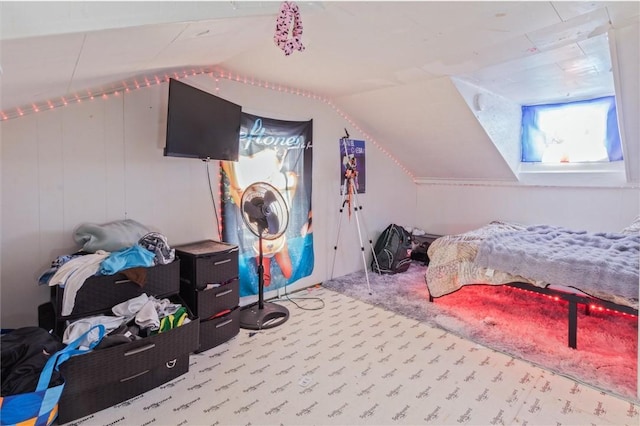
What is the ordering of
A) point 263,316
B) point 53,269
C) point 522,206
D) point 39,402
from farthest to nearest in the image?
point 522,206 → point 263,316 → point 53,269 → point 39,402

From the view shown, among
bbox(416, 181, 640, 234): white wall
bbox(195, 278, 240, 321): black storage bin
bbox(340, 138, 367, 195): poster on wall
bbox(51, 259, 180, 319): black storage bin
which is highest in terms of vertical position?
bbox(340, 138, 367, 195): poster on wall

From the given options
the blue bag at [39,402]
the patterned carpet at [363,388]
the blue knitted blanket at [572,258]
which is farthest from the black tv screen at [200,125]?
the blue knitted blanket at [572,258]

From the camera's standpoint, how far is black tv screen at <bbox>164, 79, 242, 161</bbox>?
7.86ft

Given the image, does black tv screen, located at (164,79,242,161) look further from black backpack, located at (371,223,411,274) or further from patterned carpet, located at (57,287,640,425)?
black backpack, located at (371,223,411,274)

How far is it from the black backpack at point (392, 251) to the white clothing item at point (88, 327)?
3116mm

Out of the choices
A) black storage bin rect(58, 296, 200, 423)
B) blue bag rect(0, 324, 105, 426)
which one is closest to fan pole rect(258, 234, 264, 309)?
black storage bin rect(58, 296, 200, 423)

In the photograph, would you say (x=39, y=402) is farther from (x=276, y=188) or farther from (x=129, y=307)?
(x=276, y=188)

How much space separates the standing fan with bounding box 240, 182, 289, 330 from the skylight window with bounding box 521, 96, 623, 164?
3.36 meters

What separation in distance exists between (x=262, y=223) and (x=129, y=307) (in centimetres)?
119

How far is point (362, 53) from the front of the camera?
2.66 metres

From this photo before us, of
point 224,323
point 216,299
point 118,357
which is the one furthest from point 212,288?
point 118,357

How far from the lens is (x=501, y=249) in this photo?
9.77 feet

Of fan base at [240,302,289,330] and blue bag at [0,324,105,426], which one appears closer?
blue bag at [0,324,105,426]

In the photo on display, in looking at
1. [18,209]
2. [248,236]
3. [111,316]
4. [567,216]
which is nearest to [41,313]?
[111,316]
